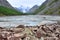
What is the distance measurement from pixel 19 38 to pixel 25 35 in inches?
37.4

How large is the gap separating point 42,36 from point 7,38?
3201mm

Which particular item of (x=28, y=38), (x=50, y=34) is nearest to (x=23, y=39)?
(x=28, y=38)

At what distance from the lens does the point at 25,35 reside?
53.3 ft

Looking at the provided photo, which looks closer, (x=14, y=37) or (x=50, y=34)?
(x=14, y=37)

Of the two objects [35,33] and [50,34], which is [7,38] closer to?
[35,33]

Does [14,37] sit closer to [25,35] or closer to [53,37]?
[25,35]

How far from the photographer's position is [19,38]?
15.4m

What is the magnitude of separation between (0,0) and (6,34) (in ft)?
587

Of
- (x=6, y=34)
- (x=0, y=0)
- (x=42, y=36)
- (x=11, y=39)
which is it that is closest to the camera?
(x=11, y=39)

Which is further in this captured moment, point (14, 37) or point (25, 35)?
point (25, 35)

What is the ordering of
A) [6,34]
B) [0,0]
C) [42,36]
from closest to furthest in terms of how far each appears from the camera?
1. [6,34]
2. [42,36]
3. [0,0]

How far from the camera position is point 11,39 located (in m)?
15.1

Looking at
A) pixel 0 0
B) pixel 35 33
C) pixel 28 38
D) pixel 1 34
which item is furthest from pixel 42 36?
pixel 0 0

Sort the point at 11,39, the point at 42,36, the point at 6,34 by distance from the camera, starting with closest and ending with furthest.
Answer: the point at 11,39
the point at 6,34
the point at 42,36
